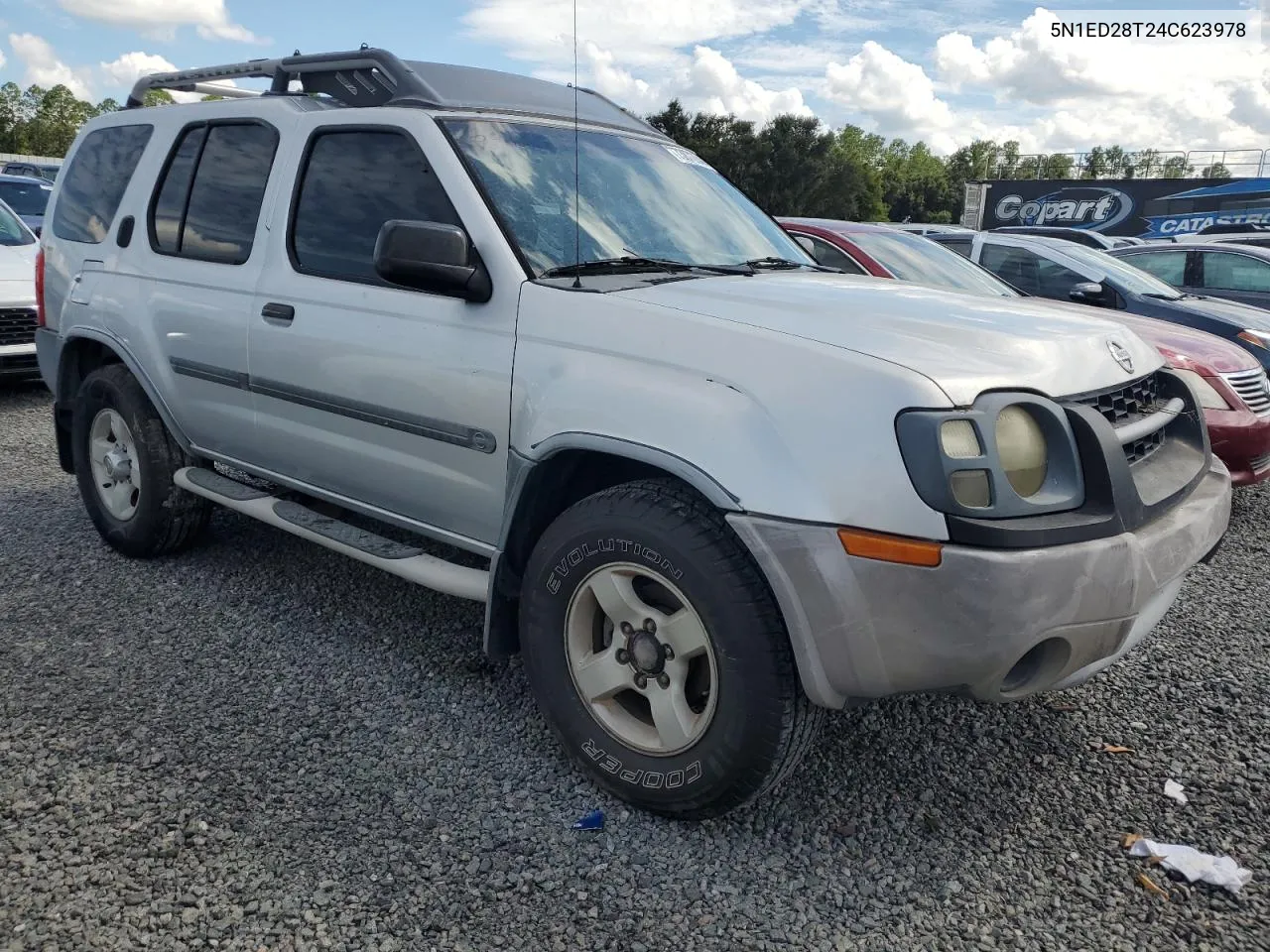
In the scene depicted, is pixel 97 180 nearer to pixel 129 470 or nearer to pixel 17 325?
pixel 129 470

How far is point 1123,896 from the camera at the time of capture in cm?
241

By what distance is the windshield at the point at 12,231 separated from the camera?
28.9 feet

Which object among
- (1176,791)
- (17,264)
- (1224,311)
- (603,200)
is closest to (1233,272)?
(1224,311)

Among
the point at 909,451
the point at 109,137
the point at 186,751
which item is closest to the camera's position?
the point at 909,451

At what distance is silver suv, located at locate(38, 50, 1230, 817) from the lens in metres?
2.20

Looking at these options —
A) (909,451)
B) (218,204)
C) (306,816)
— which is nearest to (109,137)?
(218,204)

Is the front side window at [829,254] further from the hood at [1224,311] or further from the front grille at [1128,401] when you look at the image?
the front grille at [1128,401]

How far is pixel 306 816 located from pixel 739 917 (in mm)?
1150

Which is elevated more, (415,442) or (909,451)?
(909,451)

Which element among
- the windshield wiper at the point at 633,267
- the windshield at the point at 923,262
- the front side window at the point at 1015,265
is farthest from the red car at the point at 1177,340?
the front side window at the point at 1015,265

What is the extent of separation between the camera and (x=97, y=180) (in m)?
4.57

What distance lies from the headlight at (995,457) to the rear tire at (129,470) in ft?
11.0

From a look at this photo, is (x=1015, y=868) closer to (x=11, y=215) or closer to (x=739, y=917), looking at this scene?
(x=739, y=917)

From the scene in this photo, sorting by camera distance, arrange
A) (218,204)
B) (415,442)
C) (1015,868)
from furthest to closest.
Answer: (218,204) → (415,442) → (1015,868)
